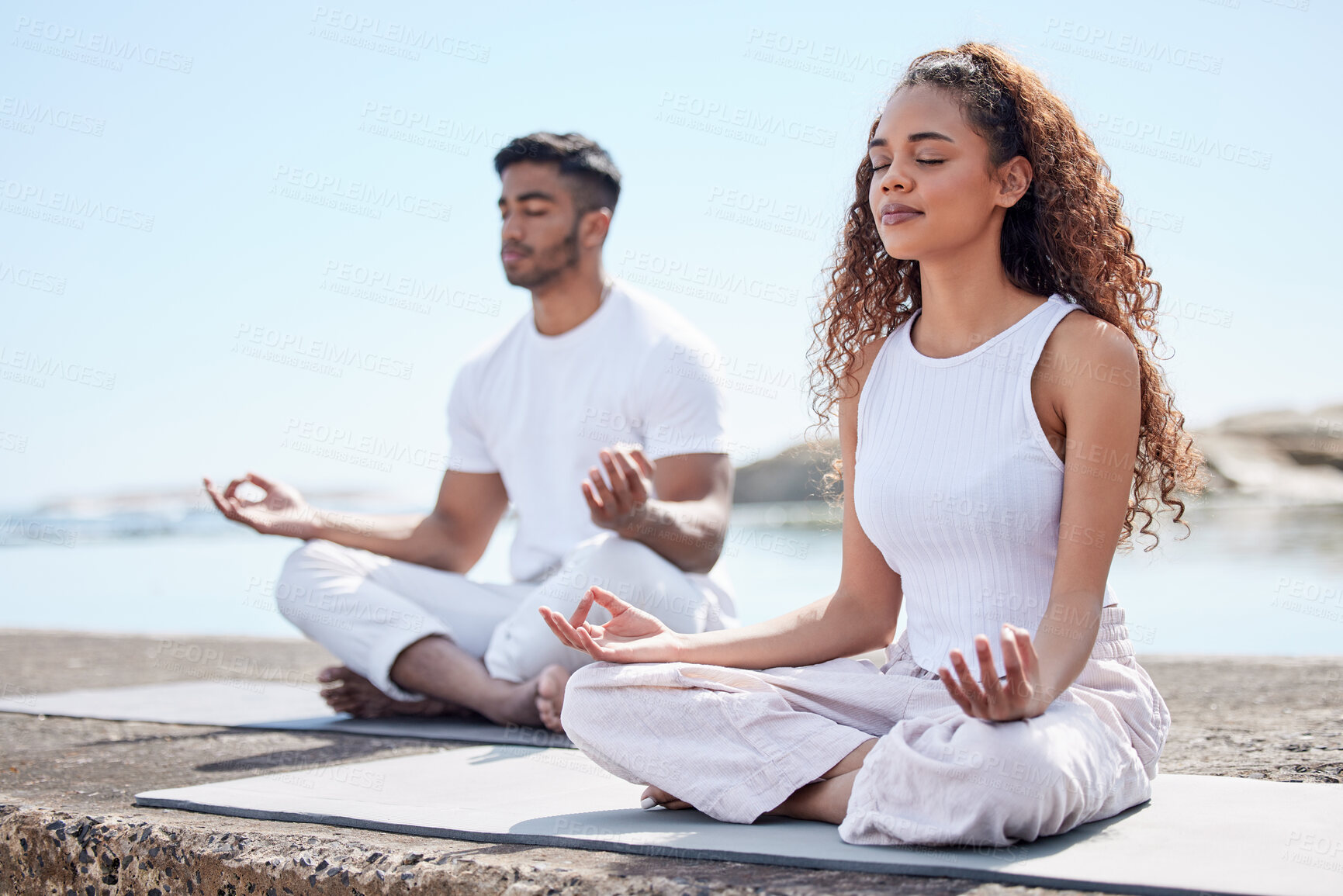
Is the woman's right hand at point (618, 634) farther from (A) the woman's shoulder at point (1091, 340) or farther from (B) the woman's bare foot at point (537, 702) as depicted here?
(B) the woman's bare foot at point (537, 702)

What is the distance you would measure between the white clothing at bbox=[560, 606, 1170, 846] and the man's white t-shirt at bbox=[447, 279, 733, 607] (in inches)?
51.9

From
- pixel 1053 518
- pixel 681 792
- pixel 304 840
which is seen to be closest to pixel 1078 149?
pixel 1053 518

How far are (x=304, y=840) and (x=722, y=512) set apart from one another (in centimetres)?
170

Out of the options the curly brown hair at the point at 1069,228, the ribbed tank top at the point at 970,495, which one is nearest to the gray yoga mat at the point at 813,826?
the ribbed tank top at the point at 970,495

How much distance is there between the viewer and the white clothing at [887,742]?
64.7 inches

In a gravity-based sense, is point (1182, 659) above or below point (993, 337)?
below

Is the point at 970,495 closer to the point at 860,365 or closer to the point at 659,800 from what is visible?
the point at 860,365

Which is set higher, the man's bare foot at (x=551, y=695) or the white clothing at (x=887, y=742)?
the white clothing at (x=887, y=742)

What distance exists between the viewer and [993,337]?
6.68ft

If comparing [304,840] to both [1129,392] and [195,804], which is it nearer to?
[195,804]

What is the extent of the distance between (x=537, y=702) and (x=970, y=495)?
1.62m

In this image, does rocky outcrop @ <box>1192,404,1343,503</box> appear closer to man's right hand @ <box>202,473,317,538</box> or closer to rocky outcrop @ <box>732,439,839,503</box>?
rocky outcrop @ <box>732,439,839,503</box>

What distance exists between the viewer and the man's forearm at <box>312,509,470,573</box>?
363 centimetres

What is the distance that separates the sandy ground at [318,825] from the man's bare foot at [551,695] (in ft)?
1.01
